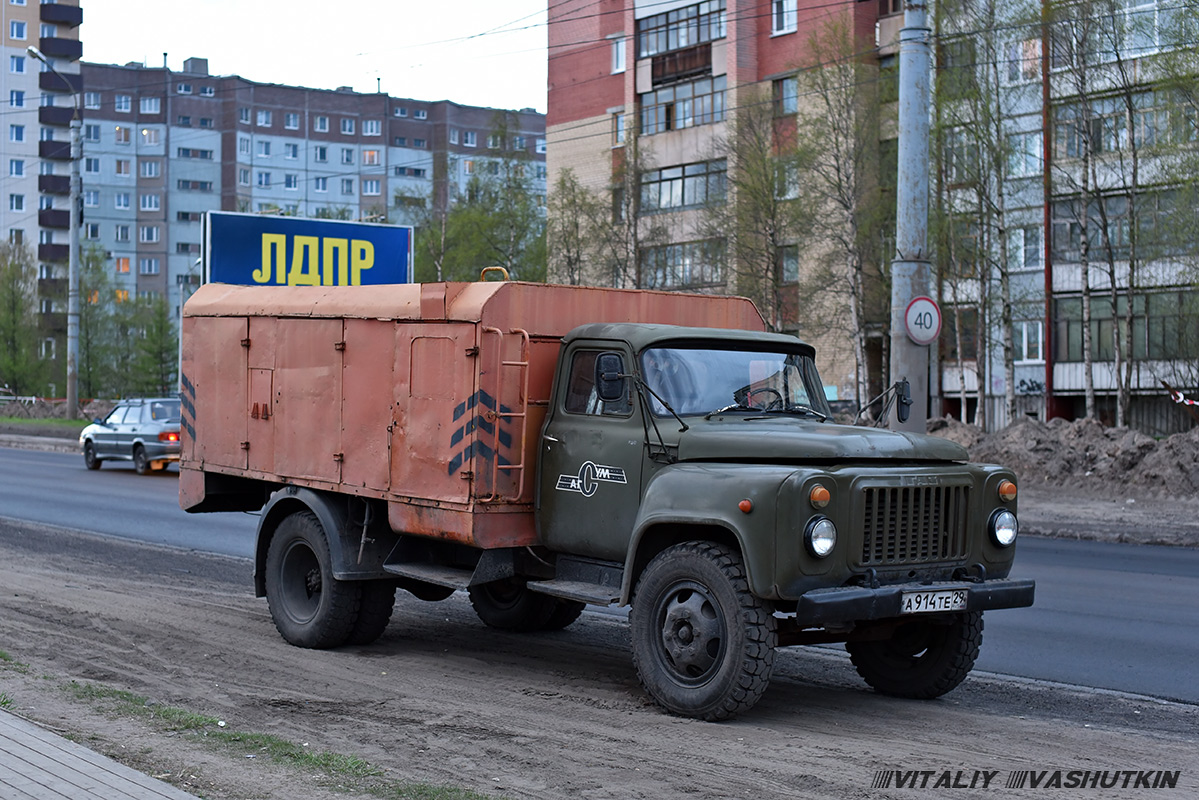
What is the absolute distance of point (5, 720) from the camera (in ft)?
20.7

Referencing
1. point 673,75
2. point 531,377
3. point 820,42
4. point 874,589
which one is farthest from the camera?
point 673,75

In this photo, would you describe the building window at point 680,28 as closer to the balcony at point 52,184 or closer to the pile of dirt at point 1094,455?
the pile of dirt at point 1094,455

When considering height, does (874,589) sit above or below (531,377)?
below

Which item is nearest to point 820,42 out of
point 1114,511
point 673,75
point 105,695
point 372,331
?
point 673,75

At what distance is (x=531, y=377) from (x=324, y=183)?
105 m

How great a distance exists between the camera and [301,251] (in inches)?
866

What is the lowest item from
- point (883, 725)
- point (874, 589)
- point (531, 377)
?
point (883, 725)

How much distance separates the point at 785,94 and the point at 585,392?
1768 inches

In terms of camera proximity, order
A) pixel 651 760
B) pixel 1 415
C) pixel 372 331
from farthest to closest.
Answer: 1. pixel 1 415
2. pixel 372 331
3. pixel 651 760

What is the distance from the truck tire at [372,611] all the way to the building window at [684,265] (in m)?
36.3

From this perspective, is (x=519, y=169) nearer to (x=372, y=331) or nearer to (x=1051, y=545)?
(x=1051, y=545)

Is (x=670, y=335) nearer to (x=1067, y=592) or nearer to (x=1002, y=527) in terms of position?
(x=1002, y=527)

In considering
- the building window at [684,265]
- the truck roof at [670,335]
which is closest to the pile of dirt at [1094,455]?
the truck roof at [670,335]

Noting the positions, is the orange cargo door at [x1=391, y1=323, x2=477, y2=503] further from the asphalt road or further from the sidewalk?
the asphalt road
